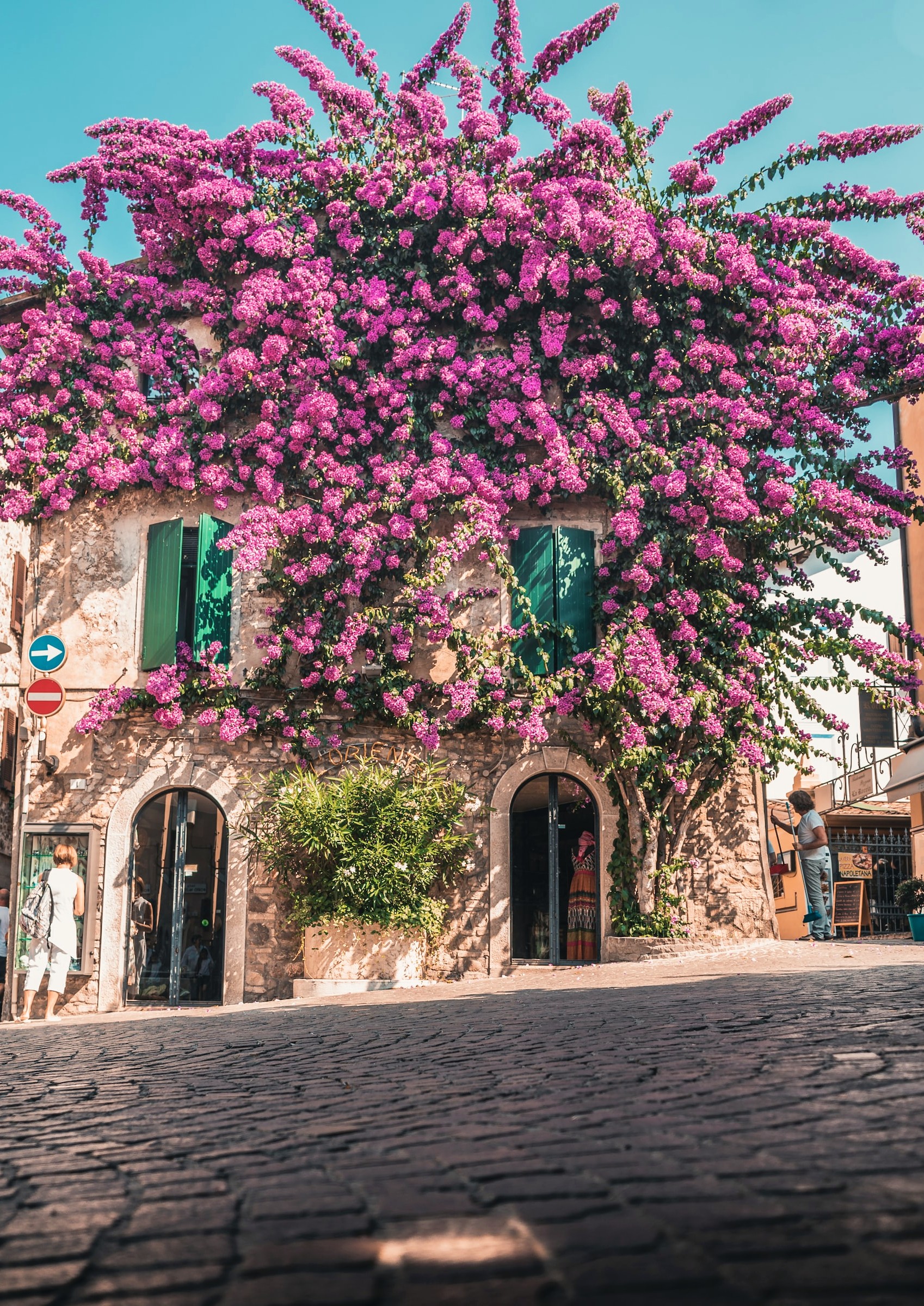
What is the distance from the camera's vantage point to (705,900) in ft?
45.0

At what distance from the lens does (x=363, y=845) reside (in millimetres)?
12359

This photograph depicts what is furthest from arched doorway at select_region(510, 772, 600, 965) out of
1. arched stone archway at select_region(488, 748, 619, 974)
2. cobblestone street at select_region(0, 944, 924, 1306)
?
cobblestone street at select_region(0, 944, 924, 1306)

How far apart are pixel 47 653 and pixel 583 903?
6556mm

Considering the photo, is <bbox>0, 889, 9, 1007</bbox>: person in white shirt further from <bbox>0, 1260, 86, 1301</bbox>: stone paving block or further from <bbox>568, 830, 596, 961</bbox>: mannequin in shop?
<bbox>0, 1260, 86, 1301</bbox>: stone paving block

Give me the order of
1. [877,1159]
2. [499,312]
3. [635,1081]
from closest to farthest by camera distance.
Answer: [877,1159], [635,1081], [499,312]

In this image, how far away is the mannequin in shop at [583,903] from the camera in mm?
13820

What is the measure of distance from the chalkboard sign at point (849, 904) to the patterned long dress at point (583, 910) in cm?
439

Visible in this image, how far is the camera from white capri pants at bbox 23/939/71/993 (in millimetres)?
11242

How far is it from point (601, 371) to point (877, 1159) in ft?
40.4

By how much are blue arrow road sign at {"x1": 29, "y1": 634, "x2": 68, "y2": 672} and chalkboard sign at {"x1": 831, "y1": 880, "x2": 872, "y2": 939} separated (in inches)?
415

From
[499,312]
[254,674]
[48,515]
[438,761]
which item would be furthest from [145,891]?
[499,312]

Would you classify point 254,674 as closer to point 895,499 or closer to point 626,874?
point 626,874

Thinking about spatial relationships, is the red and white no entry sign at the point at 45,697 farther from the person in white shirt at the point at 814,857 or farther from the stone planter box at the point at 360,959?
the person in white shirt at the point at 814,857

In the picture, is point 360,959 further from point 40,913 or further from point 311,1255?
point 311,1255
